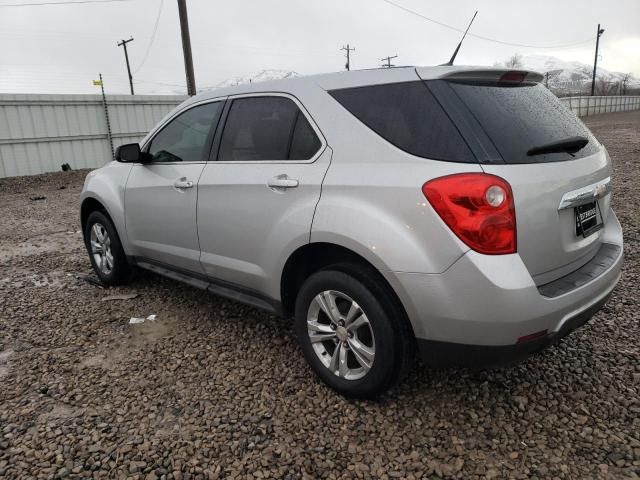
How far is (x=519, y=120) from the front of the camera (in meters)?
2.22

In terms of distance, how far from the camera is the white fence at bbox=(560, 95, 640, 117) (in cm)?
3541

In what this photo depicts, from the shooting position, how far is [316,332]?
2.59m

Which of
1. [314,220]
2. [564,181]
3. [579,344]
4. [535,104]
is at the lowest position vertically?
[579,344]

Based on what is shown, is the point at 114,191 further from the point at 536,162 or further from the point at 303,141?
the point at 536,162

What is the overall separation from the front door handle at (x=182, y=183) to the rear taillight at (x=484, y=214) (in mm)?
1915

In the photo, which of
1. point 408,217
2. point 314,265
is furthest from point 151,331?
point 408,217

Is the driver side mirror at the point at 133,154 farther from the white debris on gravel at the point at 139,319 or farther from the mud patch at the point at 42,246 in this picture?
the mud patch at the point at 42,246

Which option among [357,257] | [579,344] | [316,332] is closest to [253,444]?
[316,332]

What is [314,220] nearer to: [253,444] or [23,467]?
[253,444]

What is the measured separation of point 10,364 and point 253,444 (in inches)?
74.3

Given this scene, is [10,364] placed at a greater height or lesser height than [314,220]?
lesser

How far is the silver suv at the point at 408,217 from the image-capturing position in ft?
6.49

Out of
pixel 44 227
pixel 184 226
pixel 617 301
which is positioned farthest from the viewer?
pixel 44 227

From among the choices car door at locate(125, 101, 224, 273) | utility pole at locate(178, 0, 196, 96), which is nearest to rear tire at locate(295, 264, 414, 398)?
car door at locate(125, 101, 224, 273)
